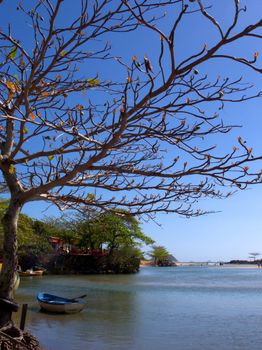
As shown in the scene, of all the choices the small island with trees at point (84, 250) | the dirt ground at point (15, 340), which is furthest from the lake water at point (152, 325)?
the small island with trees at point (84, 250)

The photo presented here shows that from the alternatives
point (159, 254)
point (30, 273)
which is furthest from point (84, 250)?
point (159, 254)

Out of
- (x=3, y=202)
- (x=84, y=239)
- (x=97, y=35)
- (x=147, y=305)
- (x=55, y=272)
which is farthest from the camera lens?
(x=84, y=239)

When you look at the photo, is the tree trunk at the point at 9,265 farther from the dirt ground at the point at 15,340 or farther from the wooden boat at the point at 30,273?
the wooden boat at the point at 30,273

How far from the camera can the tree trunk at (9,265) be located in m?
6.18

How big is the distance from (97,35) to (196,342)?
374 inches

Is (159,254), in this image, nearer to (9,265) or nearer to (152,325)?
(152,325)

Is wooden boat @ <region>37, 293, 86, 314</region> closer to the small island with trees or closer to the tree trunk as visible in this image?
the tree trunk

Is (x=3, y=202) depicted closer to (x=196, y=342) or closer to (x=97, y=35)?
(x=196, y=342)

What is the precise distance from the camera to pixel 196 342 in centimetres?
1223

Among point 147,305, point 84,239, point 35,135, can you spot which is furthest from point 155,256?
point 35,135

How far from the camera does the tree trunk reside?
6.18 m

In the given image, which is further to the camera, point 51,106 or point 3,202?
point 3,202

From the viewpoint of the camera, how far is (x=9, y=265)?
6.25 m

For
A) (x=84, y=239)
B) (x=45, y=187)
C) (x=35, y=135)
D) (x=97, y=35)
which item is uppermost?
(x=84, y=239)
